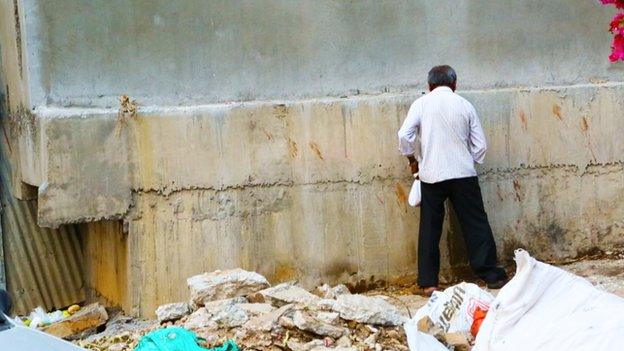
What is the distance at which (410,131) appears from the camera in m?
5.70

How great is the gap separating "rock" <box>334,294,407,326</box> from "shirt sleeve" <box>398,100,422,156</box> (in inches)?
52.4

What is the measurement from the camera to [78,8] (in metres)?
5.34

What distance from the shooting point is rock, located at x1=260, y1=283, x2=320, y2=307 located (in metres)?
4.88

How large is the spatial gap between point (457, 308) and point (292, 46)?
2.15m

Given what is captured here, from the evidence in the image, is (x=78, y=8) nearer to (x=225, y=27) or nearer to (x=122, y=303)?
(x=225, y=27)

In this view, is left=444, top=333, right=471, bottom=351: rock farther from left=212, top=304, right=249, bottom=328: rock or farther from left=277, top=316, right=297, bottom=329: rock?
left=212, top=304, right=249, bottom=328: rock

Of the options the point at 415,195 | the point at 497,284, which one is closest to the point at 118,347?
the point at 415,195

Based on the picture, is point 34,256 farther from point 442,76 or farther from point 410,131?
point 442,76

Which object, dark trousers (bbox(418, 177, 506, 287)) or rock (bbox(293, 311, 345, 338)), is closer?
rock (bbox(293, 311, 345, 338))

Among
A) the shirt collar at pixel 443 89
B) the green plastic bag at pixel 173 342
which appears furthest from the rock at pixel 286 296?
the shirt collar at pixel 443 89

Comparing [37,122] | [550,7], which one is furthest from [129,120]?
[550,7]

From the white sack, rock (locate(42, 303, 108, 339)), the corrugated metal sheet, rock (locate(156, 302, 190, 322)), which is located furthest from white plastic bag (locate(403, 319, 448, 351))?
the corrugated metal sheet

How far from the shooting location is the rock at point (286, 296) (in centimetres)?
488

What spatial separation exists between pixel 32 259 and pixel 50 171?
153cm
